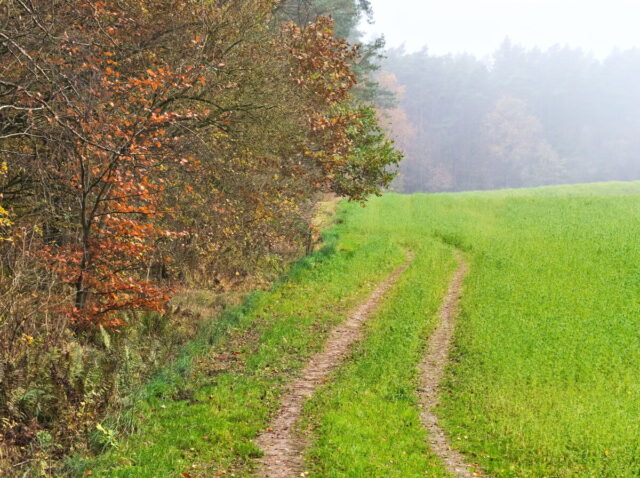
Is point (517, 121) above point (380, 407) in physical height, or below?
above

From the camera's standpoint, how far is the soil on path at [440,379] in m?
8.75

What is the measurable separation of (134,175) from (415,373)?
26.6 feet

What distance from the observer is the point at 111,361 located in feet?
34.7

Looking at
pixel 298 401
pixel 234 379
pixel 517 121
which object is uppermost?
pixel 517 121

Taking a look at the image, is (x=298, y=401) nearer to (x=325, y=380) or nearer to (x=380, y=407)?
(x=325, y=380)

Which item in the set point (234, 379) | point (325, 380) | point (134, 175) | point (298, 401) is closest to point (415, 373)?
point (325, 380)

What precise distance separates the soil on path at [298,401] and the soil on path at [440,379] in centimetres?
205

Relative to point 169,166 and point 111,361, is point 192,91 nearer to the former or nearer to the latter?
point 169,166

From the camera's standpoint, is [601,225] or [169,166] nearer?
[169,166]

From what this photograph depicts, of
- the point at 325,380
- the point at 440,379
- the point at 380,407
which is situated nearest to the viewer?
the point at 380,407

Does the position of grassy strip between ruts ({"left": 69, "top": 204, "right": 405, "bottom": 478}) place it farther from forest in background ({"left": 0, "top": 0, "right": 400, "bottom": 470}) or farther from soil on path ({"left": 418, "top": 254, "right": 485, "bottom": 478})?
soil on path ({"left": 418, "top": 254, "right": 485, "bottom": 478})

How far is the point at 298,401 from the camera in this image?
36.0 feet

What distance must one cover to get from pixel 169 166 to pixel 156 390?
20.7 feet

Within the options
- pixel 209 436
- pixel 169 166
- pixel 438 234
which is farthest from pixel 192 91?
pixel 438 234
